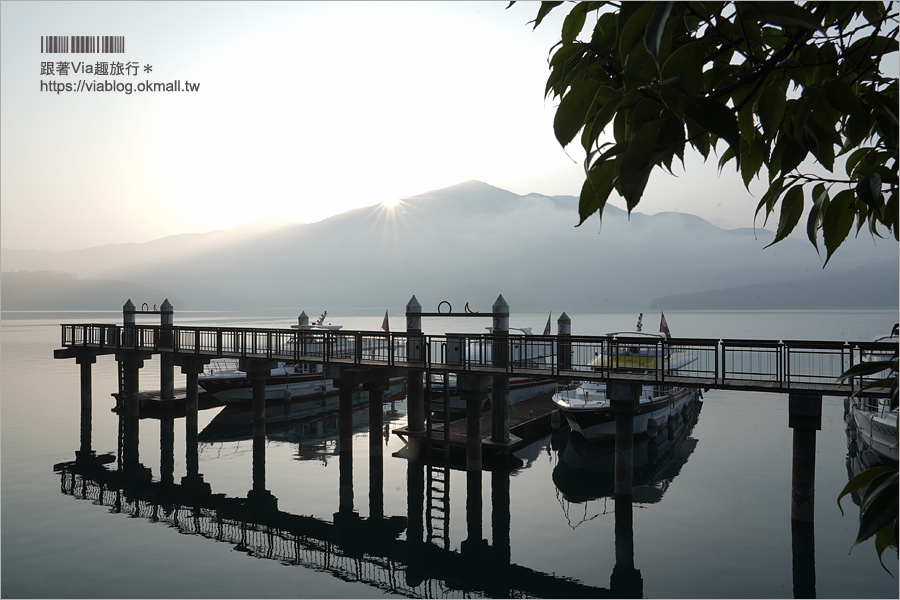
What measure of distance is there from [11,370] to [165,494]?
49099mm

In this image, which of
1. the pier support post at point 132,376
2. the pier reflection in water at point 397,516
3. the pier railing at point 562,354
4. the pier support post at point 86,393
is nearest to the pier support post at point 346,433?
the pier reflection in water at point 397,516

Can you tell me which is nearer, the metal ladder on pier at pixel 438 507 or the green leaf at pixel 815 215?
the green leaf at pixel 815 215

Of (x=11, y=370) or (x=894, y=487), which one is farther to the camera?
(x=11, y=370)

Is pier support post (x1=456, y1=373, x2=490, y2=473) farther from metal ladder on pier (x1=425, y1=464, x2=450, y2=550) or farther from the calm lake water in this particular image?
metal ladder on pier (x1=425, y1=464, x2=450, y2=550)

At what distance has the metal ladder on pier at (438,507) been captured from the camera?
18.6 meters

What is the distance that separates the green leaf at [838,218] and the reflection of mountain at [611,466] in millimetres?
21125

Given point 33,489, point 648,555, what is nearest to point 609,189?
point 648,555

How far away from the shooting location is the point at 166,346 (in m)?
31.9

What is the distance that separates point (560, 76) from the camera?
2133 millimetres

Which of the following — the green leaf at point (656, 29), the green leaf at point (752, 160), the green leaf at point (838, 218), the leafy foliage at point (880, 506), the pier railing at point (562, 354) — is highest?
the green leaf at point (656, 29)

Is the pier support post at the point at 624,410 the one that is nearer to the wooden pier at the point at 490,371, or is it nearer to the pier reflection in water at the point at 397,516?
the wooden pier at the point at 490,371

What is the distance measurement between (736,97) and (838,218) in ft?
1.81

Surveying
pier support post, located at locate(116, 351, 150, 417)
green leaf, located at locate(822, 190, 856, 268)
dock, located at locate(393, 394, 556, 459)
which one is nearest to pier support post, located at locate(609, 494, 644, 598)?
dock, located at locate(393, 394, 556, 459)

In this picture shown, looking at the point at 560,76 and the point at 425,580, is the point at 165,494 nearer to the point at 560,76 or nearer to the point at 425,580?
the point at 425,580
